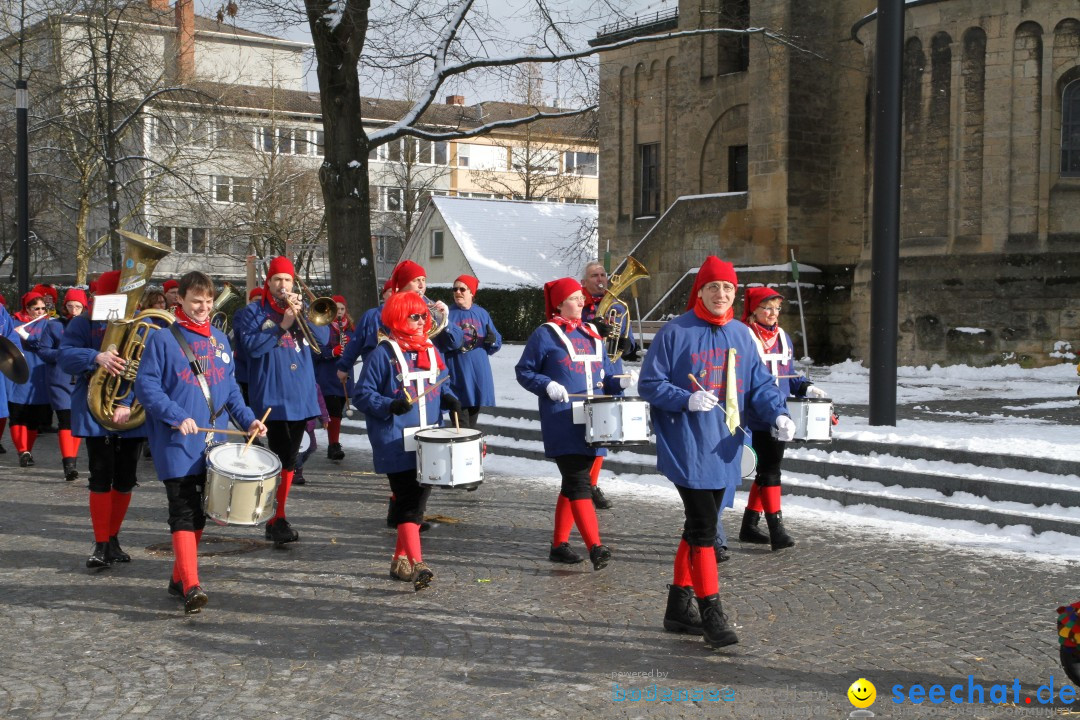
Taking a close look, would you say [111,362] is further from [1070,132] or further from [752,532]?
[1070,132]

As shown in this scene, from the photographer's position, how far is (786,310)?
91.6ft

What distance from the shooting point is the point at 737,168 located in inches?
1319

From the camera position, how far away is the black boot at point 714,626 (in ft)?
20.5

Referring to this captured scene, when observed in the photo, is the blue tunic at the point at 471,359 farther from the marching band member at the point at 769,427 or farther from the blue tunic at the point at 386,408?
the blue tunic at the point at 386,408

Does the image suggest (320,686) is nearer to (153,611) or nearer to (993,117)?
(153,611)

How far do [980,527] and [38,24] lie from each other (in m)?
27.4

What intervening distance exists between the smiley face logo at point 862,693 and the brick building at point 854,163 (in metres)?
16.4

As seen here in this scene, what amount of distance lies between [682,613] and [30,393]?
10.4m

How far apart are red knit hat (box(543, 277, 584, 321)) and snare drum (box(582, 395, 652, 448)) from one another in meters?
0.98

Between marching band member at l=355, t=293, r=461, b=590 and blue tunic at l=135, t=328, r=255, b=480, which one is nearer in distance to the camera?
blue tunic at l=135, t=328, r=255, b=480

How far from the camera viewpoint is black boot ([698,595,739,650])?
20.5ft

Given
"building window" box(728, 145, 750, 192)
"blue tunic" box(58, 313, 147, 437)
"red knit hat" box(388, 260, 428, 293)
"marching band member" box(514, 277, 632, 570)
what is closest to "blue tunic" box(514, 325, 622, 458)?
"marching band member" box(514, 277, 632, 570)

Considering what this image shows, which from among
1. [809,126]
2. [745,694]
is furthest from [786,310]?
[745,694]

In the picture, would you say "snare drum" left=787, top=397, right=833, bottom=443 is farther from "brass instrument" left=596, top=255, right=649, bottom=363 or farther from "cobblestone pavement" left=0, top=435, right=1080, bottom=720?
"brass instrument" left=596, top=255, right=649, bottom=363
